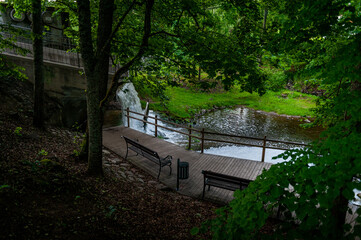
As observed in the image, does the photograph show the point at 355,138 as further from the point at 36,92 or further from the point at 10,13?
the point at 10,13

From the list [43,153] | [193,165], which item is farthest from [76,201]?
[193,165]

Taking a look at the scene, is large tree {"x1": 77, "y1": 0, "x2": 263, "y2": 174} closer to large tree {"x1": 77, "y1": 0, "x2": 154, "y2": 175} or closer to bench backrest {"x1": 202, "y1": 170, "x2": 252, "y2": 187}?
large tree {"x1": 77, "y1": 0, "x2": 154, "y2": 175}

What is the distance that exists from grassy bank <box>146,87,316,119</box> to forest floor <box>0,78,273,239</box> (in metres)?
13.4

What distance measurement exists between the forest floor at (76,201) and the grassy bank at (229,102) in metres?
13.4

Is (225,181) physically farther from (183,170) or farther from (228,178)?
(183,170)

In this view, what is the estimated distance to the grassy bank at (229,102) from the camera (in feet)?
70.4

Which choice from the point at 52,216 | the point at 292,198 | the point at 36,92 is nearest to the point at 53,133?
the point at 36,92

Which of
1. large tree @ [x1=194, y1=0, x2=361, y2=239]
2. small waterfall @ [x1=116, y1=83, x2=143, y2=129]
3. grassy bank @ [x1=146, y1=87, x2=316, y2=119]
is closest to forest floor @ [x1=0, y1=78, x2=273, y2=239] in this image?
large tree @ [x1=194, y1=0, x2=361, y2=239]

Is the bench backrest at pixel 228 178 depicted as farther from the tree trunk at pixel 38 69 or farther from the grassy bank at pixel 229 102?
the grassy bank at pixel 229 102

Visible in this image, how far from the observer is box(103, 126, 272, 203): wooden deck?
664 centimetres

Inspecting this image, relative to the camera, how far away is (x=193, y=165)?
8.37m

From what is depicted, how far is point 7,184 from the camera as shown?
3.72 metres

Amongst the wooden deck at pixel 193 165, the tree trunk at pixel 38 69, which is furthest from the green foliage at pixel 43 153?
the wooden deck at pixel 193 165

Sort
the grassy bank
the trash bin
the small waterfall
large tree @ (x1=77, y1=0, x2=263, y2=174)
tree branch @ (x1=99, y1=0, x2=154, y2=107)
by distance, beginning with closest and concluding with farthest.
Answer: large tree @ (x1=77, y1=0, x2=263, y2=174) → tree branch @ (x1=99, y1=0, x2=154, y2=107) → the trash bin → the small waterfall → the grassy bank
